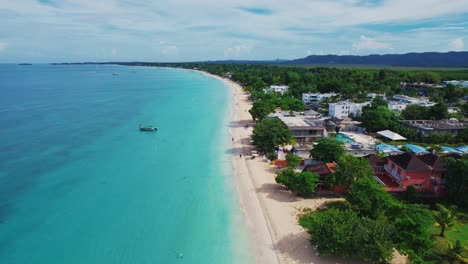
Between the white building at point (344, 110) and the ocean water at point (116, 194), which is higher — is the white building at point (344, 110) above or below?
above

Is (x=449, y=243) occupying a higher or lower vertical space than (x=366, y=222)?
lower

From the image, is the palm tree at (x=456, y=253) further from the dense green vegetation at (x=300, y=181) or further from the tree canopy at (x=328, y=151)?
the tree canopy at (x=328, y=151)

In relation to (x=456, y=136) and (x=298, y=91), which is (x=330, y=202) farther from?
(x=298, y=91)

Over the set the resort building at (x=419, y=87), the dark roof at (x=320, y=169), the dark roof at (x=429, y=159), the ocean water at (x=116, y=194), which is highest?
the resort building at (x=419, y=87)

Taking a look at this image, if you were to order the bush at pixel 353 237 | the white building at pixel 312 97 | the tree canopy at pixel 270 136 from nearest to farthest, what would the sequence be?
1. the bush at pixel 353 237
2. the tree canopy at pixel 270 136
3. the white building at pixel 312 97

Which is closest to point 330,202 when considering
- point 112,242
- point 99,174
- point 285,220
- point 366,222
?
point 285,220

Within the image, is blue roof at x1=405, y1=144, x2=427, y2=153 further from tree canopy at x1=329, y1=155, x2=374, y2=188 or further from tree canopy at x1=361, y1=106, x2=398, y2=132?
tree canopy at x1=329, y1=155, x2=374, y2=188

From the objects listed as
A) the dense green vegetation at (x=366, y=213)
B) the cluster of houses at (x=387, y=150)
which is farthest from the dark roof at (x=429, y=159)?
the dense green vegetation at (x=366, y=213)
